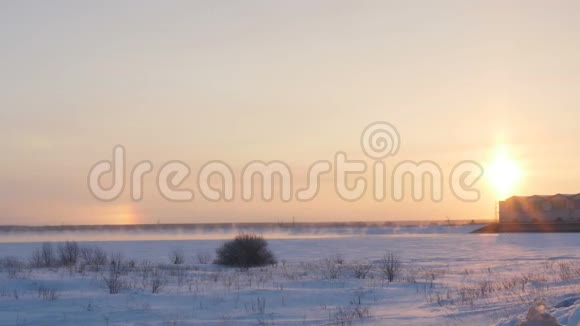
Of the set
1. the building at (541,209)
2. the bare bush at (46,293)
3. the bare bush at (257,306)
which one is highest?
the building at (541,209)

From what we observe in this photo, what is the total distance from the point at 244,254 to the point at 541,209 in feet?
200

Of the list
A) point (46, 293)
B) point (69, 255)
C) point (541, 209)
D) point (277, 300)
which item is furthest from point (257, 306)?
point (541, 209)

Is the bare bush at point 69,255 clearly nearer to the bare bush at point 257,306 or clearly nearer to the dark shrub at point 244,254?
the dark shrub at point 244,254

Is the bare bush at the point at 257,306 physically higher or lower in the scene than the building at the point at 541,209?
lower

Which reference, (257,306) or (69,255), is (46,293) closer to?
(257,306)

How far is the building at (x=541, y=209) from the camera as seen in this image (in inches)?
3147

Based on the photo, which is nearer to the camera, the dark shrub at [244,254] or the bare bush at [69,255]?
the bare bush at [69,255]

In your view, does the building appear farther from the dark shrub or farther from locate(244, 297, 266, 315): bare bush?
locate(244, 297, 266, 315): bare bush

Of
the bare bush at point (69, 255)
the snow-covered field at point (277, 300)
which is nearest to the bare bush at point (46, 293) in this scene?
the snow-covered field at point (277, 300)

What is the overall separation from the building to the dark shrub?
5760cm

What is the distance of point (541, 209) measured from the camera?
8125 centimetres

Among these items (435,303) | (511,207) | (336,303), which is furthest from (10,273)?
(511,207)

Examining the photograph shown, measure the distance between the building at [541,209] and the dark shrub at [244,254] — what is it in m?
57.6

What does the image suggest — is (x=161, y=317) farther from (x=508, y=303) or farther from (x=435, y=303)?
(x=508, y=303)
